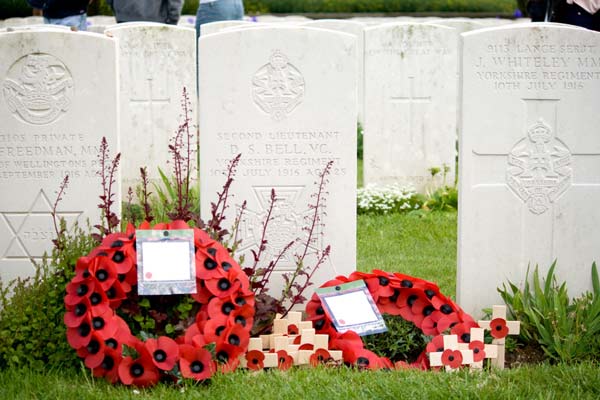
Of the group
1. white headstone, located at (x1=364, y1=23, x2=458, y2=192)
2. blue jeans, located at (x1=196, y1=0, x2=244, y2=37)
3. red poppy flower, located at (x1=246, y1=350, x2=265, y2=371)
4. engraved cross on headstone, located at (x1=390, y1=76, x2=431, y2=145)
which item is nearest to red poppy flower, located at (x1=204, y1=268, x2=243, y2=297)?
red poppy flower, located at (x1=246, y1=350, x2=265, y2=371)

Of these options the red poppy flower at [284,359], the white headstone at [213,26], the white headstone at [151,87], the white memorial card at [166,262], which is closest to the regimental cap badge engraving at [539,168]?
the red poppy flower at [284,359]

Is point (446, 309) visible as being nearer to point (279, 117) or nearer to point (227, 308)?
point (227, 308)

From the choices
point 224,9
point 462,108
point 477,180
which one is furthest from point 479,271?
point 224,9

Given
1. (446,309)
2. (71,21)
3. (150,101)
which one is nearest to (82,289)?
(446,309)

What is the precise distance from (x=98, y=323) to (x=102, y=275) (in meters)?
0.21

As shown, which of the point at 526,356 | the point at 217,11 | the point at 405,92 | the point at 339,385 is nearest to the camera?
the point at 339,385

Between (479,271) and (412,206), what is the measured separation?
10.6ft

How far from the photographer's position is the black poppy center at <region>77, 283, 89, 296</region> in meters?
4.43

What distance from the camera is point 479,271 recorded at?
5.29 m

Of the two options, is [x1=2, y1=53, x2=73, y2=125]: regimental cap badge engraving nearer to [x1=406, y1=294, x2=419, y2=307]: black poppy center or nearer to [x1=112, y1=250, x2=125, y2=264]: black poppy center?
[x1=112, y1=250, x2=125, y2=264]: black poppy center

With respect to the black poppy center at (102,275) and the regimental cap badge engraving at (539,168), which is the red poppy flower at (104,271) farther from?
the regimental cap badge engraving at (539,168)

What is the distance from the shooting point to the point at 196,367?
4.32 metres

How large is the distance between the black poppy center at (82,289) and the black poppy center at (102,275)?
6 cm

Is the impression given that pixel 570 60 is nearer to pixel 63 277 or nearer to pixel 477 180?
pixel 477 180
